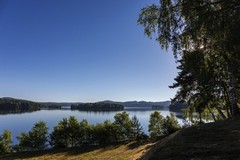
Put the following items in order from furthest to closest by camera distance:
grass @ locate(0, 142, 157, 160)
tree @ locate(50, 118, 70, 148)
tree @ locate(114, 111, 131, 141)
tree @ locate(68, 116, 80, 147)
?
tree @ locate(114, 111, 131, 141), tree @ locate(68, 116, 80, 147), tree @ locate(50, 118, 70, 148), grass @ locate(0, 142, 157, 160)

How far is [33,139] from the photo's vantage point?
170ft

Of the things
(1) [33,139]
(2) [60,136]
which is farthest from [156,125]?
(1) [33,139]

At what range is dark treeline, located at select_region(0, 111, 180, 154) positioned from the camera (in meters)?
51.0

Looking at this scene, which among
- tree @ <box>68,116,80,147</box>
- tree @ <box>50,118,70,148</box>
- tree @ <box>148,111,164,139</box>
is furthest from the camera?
tree @ <box>148,111,164,139</box>

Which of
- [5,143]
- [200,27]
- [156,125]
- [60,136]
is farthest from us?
[156,125]

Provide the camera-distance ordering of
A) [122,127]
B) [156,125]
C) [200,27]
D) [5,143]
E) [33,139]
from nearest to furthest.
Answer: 1. [200,27]
2. [33,139]
3. [5,143]
4. [122,127]
5. [156,125]

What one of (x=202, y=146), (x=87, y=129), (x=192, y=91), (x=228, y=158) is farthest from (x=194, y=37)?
(x=87, y=129)

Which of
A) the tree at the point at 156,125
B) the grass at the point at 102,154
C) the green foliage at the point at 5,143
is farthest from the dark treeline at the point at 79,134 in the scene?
the grass at the point at 102,154

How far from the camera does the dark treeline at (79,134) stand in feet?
167

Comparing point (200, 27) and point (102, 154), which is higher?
point (200, 27)

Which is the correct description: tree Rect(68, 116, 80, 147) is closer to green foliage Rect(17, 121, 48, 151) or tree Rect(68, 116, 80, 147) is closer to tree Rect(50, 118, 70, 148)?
tree Rect(50, 118, 70, 148)

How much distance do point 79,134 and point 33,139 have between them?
32.5 ft

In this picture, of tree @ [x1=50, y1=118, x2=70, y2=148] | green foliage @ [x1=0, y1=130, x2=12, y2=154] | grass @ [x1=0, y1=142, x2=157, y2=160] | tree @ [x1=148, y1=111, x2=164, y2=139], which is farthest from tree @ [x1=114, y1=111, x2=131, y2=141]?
green foliage @ [x1=0, y1=130, x2=12, y2=154]

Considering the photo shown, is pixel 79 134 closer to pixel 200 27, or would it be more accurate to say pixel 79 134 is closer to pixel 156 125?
pixel 156 125
